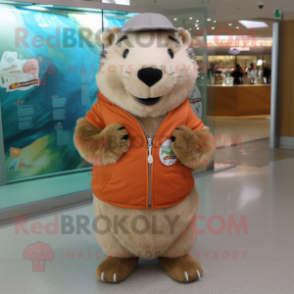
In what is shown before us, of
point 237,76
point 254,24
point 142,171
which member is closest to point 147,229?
point 142,171

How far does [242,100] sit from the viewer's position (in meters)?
11.9

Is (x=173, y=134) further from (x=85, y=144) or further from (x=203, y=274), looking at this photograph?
(x=203, y=274)

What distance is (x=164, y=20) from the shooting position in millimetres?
1922

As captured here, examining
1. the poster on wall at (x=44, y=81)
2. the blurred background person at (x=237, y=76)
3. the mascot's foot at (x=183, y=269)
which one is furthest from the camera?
the blurred background person at (x=237, y=76)

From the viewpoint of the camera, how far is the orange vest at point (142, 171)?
196 cm

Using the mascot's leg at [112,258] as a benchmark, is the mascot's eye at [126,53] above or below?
above

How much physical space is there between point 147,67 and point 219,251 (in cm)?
147

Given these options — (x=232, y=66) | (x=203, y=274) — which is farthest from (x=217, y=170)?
(x=232, y=66)

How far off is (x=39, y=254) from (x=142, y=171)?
3.71ft

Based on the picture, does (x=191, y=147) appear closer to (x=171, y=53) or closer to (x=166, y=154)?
(x=166, y=154)

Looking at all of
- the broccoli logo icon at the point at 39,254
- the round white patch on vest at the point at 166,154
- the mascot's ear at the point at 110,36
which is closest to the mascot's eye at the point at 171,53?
the mascot's ear at the point at 110,36

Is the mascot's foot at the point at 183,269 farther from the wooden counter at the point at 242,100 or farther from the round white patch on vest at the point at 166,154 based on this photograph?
the wooden counter at the point at 242,100

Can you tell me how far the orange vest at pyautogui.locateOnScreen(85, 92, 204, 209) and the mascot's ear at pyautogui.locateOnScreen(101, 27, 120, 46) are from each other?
327mm

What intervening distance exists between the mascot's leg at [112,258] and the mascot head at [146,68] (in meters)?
0.64
